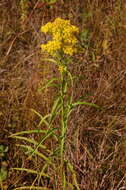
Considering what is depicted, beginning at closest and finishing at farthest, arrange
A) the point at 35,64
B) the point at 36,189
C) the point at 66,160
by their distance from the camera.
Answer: the point at 66,160 → the point at 36,189 → the point at 35,64

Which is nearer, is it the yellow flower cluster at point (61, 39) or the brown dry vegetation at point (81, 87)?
the yellow flower cluster at point (61, 39)

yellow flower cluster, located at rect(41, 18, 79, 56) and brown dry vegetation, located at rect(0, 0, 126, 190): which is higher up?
yellow flower cluster, located at rect(41, 18, 79, 56)

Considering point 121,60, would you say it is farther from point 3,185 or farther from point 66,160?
point 3,185

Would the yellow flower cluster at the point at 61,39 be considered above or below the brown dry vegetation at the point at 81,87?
above

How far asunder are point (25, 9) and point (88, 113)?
67.7 inches

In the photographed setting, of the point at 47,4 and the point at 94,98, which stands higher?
the point at 47,4

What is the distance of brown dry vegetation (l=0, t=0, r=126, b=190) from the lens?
6.65ft

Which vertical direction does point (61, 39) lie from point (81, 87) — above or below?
above

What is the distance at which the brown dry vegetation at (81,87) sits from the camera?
203 cm

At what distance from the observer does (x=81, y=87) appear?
241 centimetres

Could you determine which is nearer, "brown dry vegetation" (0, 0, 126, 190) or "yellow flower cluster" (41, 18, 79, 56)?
"yellow flower cluster" (41, 18, 79, 56)

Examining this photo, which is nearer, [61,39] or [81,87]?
[61,39]

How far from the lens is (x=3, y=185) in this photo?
210 centimetres

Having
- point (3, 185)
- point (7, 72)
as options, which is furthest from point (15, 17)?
point (3, 185)
